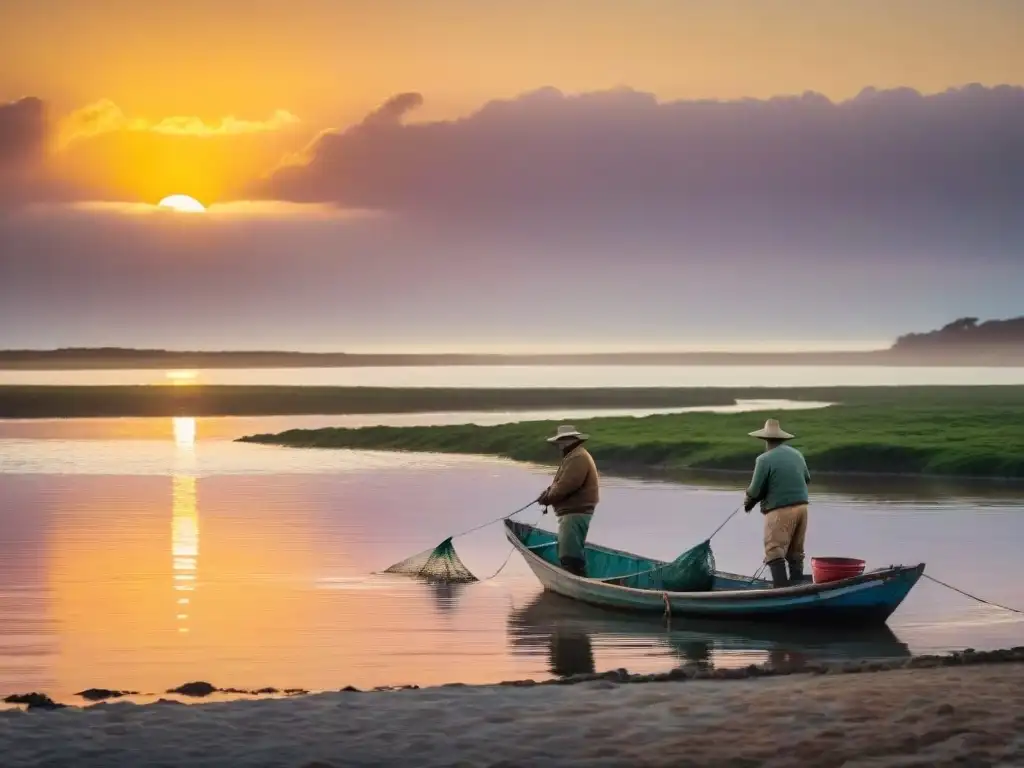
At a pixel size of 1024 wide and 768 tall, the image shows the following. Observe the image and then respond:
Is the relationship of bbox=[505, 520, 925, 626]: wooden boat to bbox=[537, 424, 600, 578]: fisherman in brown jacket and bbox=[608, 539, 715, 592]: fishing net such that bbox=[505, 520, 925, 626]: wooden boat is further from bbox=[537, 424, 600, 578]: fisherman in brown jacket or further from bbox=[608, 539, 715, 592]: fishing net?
bbox=[537, 424, 600, 578]: fisherman in brown jacket

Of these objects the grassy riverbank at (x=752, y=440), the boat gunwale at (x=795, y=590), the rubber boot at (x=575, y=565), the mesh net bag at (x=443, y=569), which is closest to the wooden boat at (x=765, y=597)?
the boat gunwale at (x=795, y=590)

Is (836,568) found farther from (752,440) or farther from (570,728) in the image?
(752,440)

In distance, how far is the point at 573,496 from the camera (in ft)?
78.2

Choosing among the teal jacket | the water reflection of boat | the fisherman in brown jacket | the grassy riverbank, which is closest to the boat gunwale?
the water reflection of boat

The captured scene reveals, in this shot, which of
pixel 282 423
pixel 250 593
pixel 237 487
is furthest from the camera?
pixel 282 423

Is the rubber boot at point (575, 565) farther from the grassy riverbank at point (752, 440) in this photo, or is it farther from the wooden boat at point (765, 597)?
the grassy riverbank at point (752, 440)

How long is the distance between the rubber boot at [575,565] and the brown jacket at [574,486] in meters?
0.83

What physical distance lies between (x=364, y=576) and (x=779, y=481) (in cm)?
998

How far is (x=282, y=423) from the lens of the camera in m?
97.5

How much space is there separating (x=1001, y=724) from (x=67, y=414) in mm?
107371

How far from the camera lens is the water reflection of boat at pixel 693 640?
1938 centimetres

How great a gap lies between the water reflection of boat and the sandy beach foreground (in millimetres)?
4137

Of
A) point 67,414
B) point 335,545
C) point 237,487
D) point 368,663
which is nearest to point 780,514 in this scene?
point 368,663

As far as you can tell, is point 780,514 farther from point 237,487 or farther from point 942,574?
point 237,487
